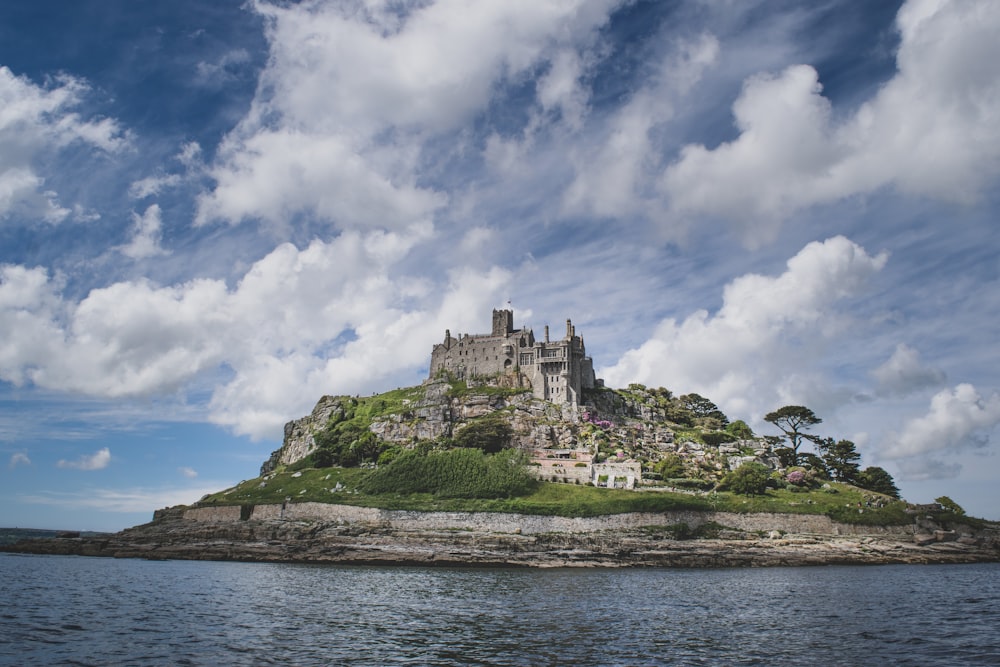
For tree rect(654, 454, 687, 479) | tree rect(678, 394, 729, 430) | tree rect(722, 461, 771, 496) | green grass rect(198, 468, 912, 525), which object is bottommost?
green grass rect(198, 468, 912, 525)

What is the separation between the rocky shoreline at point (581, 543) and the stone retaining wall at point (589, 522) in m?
0.10

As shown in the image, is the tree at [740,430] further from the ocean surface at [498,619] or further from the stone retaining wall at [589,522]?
the ocean surface at [498,619]

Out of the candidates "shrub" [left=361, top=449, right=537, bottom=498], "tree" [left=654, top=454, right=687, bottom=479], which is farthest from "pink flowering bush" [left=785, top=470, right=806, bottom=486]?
"shrub" [left=361, top=449, right=537, bottom=498]

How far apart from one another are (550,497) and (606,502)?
7.21 m

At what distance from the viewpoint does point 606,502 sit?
65250 mm

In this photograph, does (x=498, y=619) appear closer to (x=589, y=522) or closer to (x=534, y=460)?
(x=589, y=522)

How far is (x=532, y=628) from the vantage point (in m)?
24.9

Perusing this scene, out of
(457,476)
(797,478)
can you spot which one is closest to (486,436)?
(457,476)

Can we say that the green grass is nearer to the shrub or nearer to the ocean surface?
the shrub

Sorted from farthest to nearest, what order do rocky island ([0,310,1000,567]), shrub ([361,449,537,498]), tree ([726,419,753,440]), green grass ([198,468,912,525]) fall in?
tree ([726,419,753,440]), shrub ([361,449,537,498]), green grass ([198,468,912,525]), rocky island ([0,310,1000,567])

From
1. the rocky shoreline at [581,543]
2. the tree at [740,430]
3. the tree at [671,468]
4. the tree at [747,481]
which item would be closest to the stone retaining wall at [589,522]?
the rocky shoreline at [581,543]

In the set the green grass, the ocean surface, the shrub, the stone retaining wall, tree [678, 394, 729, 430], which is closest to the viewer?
the ocean surface

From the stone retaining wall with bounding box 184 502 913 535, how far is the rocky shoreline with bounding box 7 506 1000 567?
103 mm

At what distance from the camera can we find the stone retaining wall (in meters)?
63.4
